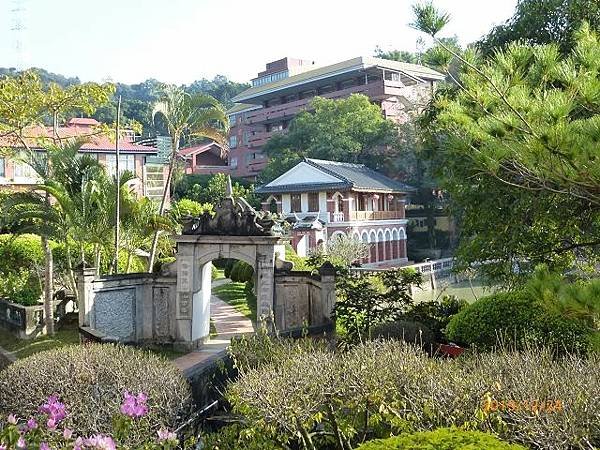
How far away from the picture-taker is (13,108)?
13688 mm

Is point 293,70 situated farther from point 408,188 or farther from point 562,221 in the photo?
point 562,221

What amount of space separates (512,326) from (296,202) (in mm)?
24407

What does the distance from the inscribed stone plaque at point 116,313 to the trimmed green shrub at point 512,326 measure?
21.5ft

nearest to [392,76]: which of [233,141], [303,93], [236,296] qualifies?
[303,93]

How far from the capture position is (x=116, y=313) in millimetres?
12383

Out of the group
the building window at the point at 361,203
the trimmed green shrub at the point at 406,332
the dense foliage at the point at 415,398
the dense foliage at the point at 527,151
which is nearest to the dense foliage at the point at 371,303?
the trimmed green shrub at the point at 406,332

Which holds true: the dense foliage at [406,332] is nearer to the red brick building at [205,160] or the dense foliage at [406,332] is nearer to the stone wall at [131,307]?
the stone wall at [131,307]

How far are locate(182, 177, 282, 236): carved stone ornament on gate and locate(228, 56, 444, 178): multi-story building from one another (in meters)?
25.3

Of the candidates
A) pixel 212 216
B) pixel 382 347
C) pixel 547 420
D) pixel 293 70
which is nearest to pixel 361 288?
pixel 212 216

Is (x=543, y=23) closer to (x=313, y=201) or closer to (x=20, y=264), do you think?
(x=20, y=264)

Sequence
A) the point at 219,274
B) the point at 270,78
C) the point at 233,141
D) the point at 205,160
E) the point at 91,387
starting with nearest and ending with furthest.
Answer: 1. the point at 91,387
2. the point at 219,274
3. the point at 205,160
4. the point at 233,141
5. the point at 270,78

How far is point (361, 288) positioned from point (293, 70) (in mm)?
45583

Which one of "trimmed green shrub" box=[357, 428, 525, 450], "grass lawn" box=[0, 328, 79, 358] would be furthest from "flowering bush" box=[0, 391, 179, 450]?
"grass lawn" box=[0, 328, 79, 358]

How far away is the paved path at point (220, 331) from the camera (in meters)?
11.8
